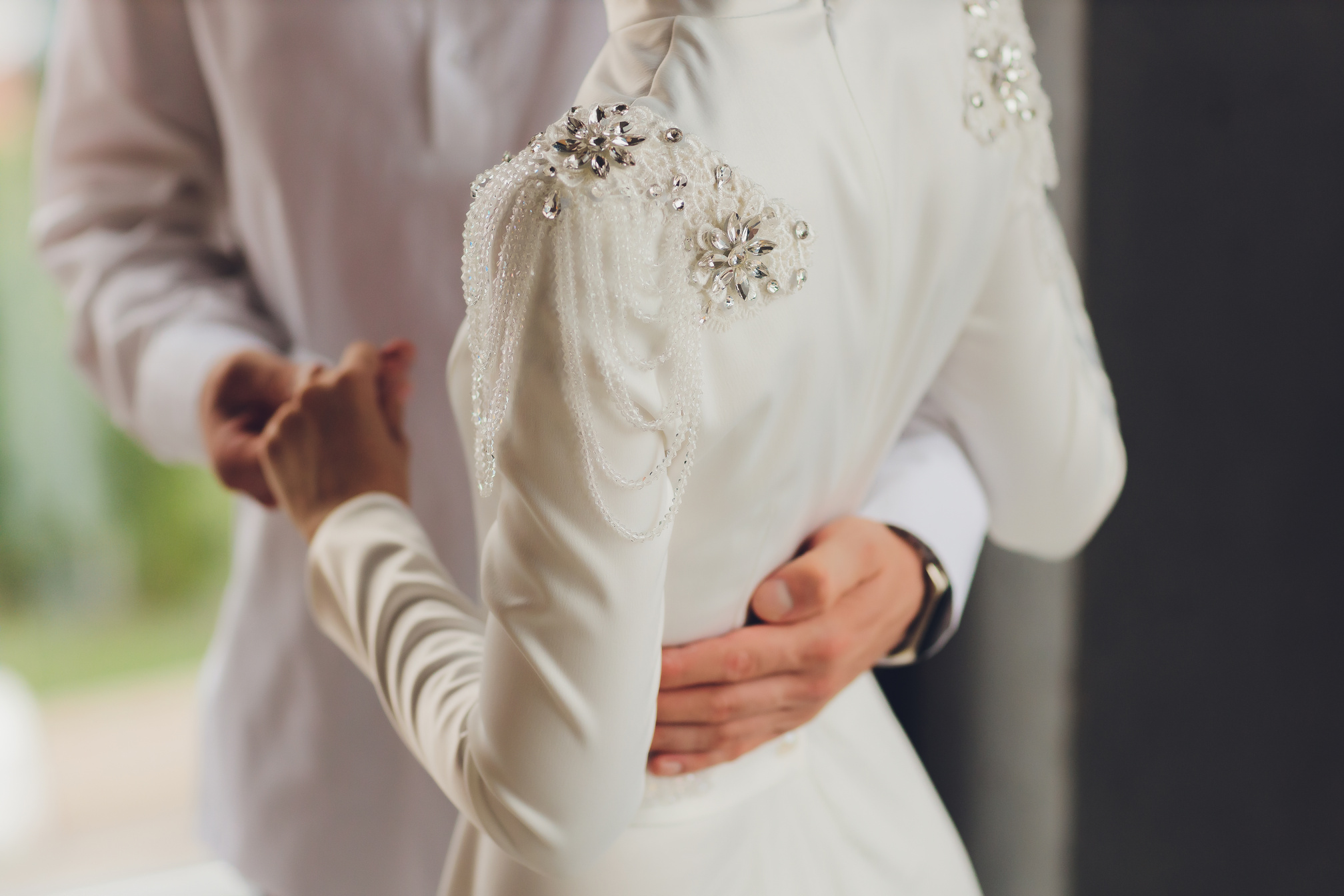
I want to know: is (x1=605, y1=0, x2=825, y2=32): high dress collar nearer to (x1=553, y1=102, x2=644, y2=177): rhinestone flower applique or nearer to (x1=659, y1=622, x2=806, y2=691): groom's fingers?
(x1=553, y1=102, x2=644, y2=177): rhinestone flower applique

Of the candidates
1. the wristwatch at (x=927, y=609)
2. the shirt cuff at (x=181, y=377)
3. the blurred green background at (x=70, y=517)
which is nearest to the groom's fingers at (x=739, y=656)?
the wristwatch at (x=927, y=609)

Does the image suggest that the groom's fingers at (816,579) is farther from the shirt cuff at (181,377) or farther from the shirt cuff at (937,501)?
the shirt cuff at (181,377)

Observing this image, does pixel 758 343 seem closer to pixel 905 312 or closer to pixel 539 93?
pixel 905 312

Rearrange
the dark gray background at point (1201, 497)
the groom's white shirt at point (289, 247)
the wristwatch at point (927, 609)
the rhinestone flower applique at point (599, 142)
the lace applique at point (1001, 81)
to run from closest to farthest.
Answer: the rhinestone flower applique at point (599, 142)
the lace applique at point (1001, 81)
the wristwatch at point (927, 609)
the groom's white shirt at point (289, 247)
the dark gray background at point (1201, 497)

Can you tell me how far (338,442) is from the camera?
0.75 metres

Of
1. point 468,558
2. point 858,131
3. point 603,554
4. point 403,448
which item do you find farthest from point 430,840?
point 858,131

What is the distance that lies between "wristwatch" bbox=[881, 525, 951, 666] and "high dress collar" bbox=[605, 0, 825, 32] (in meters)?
0.37

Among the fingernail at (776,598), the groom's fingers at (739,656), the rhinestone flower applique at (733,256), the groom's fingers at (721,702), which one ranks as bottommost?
the groom's fingers at (721,702)

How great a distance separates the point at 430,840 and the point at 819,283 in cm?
74

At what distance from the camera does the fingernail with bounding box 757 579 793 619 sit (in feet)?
2.29

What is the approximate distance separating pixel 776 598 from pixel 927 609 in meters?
0.16

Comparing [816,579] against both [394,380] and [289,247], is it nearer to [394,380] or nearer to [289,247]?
[394,380]

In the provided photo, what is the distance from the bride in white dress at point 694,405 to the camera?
1.63 ft

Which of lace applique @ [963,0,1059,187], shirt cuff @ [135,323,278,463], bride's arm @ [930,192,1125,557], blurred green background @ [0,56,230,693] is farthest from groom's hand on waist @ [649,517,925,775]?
blurred green background @ [0,56,230,693]
